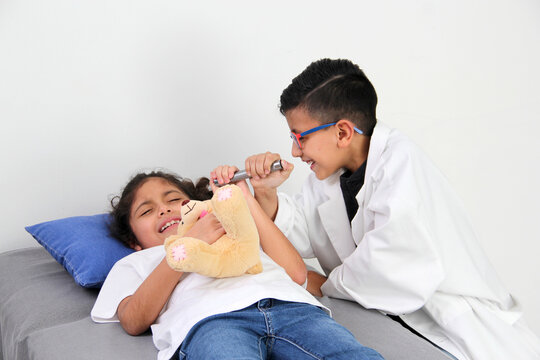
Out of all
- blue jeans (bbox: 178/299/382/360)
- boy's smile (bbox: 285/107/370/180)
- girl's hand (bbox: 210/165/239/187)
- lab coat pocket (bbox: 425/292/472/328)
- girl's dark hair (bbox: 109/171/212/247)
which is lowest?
lab coat pocket (bbox: 425/292/472/328)

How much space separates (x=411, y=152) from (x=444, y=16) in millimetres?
1409

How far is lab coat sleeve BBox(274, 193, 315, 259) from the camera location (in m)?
1.78

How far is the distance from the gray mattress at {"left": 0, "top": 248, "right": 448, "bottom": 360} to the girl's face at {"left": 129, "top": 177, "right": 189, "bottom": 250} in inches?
10.1

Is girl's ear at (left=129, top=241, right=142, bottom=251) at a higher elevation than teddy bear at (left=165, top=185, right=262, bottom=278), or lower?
lower

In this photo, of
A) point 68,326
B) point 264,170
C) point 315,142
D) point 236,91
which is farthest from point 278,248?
point 236,91

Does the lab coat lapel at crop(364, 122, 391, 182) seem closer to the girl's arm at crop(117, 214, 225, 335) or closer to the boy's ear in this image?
the boy's ear

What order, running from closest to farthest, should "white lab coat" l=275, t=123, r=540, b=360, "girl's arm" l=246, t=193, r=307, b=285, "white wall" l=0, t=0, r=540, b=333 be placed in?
"white lab coat" l=275, t=123, r=540, b=360 → "girl's arm" l=246, t=193, r=307, b=285 → "white wall" l=0, t=0, r=540, b=333

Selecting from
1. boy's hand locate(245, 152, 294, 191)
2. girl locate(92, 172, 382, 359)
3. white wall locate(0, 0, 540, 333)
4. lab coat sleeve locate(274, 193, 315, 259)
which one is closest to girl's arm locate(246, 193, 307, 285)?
girl locate(92, 172, 382, 359)

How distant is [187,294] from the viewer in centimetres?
126

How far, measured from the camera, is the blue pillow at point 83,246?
61.6 inches

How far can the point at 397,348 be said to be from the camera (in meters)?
1.30

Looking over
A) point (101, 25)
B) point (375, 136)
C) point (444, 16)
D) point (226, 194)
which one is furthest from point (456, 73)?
point (226, 194)

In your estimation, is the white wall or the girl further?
the white wall

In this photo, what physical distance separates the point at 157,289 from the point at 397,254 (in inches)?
26.8
